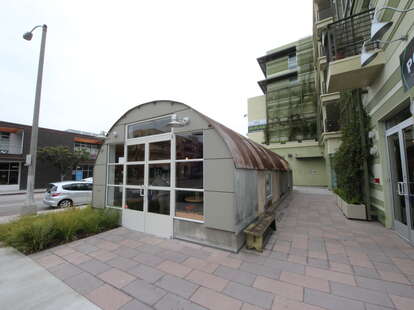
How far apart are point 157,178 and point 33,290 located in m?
2.73

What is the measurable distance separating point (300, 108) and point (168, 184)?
18179mm

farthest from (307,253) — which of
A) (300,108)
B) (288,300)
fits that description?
(300,108)

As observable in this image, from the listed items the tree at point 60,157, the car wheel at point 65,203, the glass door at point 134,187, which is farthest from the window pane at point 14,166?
the glass door at point 134,187

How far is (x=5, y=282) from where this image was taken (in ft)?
8.15

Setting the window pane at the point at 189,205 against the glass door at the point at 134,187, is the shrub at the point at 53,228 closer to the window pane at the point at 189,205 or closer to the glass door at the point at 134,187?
the glass door at the point at 134,187

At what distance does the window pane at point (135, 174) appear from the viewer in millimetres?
4738

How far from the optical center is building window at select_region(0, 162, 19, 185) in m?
Answer: 15.5

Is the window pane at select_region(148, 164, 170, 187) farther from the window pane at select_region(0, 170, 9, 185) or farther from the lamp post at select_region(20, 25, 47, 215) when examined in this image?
A: the window pane at select_region(0, 170, 9, 185)

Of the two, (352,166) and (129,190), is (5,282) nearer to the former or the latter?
(129,190)

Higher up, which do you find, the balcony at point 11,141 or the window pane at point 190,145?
the balcony at point 11,141

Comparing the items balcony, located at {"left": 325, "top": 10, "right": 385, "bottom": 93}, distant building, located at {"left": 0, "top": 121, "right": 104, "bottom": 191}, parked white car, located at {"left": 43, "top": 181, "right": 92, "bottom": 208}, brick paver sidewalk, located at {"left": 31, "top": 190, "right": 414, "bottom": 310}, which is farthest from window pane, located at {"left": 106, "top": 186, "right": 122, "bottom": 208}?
distant building, located at {"left": 0, "top": 121, "right": 104, "bottom": 191}

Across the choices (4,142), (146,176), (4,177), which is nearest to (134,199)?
(146,176)

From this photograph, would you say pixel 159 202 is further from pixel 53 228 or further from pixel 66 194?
pixel 66 194

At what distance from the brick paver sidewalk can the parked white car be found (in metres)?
5.53
